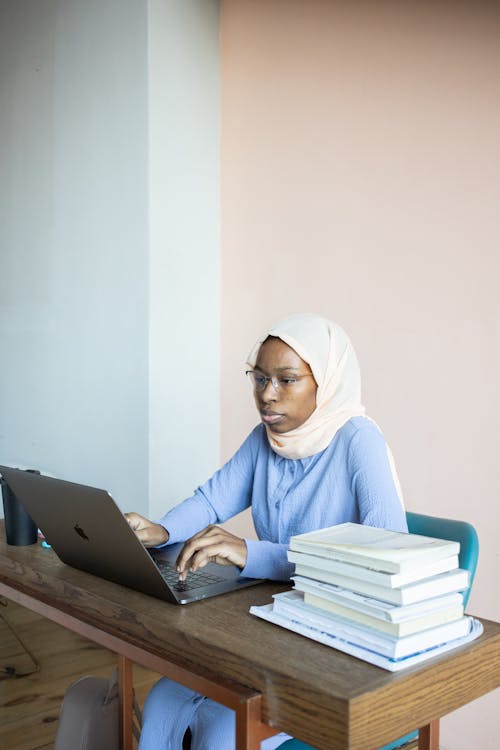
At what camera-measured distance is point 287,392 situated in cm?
179

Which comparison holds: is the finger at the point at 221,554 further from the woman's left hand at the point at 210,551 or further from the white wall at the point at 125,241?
the white wall at the point at 125,241

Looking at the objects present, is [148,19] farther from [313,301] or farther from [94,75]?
[313,301]

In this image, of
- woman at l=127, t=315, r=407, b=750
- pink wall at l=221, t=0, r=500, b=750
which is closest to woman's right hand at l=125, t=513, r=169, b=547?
woman at l=127, t=315, r=407, b=750

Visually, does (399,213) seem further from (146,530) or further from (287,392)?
(146,530)

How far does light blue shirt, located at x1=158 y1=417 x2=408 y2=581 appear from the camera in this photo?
63.1 inches

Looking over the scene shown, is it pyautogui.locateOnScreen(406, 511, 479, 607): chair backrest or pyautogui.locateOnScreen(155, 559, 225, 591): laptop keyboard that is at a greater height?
pyautogui.locateOnScreen(406, 511, 479, 607): chair backrest

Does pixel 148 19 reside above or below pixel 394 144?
above

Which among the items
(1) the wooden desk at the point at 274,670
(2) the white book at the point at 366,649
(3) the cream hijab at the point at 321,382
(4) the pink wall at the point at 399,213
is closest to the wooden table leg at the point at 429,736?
(1) the wooden desk at the point at 274,670

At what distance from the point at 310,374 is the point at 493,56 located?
44.2 inches

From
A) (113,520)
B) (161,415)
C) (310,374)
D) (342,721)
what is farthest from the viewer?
(161,415)

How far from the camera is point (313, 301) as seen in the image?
2.77 meters

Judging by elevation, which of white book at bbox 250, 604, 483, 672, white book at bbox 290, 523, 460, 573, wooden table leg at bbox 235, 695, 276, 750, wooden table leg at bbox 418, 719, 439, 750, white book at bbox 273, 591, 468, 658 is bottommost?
wooden table leg at bbox 418, 719, 439, 750

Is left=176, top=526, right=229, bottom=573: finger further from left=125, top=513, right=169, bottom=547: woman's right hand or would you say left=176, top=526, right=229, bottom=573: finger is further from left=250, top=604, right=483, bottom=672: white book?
left=125, top=513, right=169, bottom=547: woman's right hand

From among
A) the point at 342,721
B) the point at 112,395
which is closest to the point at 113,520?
the point at 342,721
